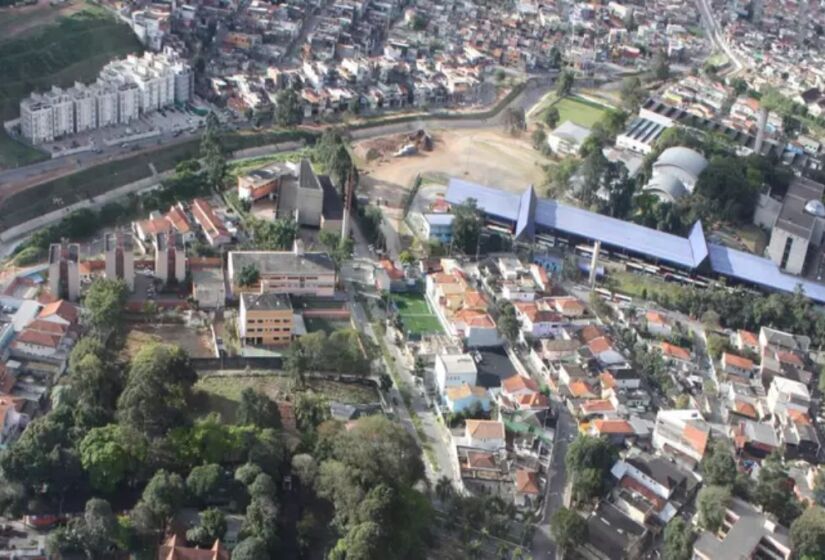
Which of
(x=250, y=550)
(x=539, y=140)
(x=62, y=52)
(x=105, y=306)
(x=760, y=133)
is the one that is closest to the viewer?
(x=250, y=550)

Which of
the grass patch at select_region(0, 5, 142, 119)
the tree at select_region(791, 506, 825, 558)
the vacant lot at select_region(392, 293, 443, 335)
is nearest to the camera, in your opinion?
the tree at select_region(791, 506, 825, 558)

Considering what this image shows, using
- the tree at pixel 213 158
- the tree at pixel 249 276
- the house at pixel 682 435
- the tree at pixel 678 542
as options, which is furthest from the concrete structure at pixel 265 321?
the tree at pixel 678 542

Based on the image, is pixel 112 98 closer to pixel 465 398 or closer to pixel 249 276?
pixel 249 276

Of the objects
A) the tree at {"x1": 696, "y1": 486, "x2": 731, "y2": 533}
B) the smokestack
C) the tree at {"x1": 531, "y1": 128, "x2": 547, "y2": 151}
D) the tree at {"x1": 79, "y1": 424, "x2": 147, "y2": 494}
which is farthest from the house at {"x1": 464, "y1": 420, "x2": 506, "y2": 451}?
the smokestack

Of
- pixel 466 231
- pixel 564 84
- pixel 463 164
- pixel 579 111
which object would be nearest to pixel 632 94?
pixel 579 111

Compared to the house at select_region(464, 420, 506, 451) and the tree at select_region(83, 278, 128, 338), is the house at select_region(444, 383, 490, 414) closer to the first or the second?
the house at select_region(464, 420, 506, 451)

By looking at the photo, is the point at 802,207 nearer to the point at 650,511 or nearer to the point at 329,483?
the point at 650,511
